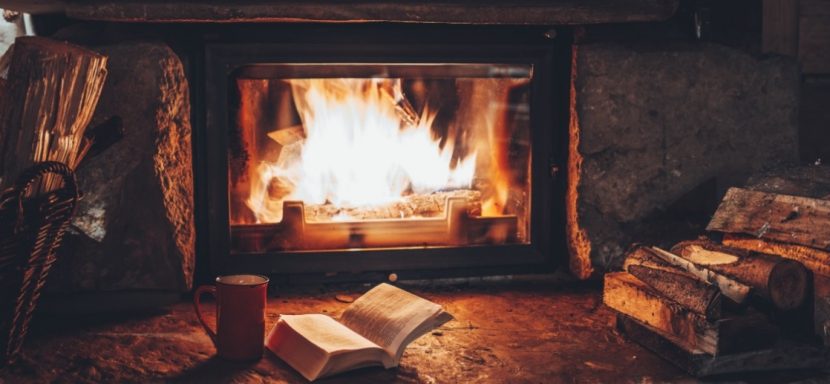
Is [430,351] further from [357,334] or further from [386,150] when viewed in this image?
[386,150]

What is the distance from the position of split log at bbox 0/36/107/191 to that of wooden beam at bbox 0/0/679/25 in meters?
0.39

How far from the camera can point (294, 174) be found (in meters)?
2.48

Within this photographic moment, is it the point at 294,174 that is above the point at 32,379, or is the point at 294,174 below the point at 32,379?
above

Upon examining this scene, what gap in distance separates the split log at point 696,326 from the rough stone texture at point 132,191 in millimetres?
1218

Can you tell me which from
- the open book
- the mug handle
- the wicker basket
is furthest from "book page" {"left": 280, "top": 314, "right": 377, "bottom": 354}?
the wicker basket

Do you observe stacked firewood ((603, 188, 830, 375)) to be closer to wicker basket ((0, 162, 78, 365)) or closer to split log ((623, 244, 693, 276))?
split log ((623, 244, 693, 276))

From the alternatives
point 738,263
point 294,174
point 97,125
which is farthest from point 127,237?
point 738,263

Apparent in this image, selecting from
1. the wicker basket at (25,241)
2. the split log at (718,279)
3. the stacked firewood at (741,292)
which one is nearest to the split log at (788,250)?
the stacked firewood at (741,292)

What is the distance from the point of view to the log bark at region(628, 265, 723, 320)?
5.84 ft

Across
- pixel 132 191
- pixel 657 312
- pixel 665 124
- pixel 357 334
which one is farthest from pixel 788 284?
pixel 132 191

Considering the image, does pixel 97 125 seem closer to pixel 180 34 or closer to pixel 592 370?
pixel 180 34

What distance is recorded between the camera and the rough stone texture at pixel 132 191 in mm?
2188

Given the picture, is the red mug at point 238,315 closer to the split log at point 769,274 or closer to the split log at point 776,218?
the split log at point 769,274

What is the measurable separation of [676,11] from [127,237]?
1708 mm
